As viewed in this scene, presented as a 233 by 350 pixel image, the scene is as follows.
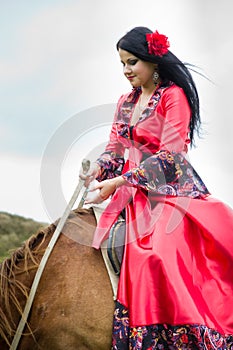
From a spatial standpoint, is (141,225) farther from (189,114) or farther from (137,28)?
(137,28)

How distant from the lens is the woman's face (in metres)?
4.45

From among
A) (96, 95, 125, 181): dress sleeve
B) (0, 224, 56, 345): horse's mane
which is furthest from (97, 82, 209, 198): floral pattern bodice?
(0, 224, 56, 345): horse's mane

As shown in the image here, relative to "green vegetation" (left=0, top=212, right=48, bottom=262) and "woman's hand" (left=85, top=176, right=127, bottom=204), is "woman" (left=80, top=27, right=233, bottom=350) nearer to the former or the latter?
"woman's hand" (left=85, top=176, right=127, bottom=204)

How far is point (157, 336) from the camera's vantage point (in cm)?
369

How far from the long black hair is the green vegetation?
247cm

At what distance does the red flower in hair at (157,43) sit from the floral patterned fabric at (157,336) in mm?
2000

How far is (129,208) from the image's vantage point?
163 inches

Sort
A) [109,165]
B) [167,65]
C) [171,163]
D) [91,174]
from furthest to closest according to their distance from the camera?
[109,165] → [167,65] → [91,174] → [171,163]

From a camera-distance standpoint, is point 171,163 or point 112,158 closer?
point 171,163

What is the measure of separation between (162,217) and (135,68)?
48.7 inches

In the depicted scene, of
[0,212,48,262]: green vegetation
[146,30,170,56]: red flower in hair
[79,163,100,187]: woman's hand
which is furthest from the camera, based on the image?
[0,212,48,262]: green vegetation

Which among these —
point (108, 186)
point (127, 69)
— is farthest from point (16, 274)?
point (127, 69)

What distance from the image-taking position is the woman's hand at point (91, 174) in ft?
14.0

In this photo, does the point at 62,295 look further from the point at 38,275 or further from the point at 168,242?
the point at 168,242
